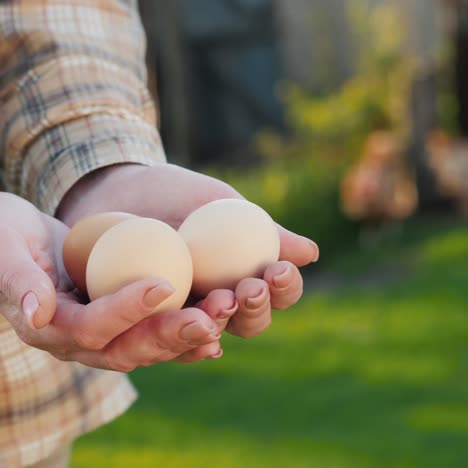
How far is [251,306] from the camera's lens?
3.78 feet

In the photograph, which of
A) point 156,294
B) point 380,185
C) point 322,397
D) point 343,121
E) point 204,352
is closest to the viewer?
point 156,294

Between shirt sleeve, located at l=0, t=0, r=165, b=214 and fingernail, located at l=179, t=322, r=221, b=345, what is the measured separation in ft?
1.44

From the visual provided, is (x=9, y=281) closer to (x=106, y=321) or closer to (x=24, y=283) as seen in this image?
(x=24, y=283)

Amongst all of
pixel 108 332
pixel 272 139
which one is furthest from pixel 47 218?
pixel 272 139

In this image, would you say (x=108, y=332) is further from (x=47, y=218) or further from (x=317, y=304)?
(x=317, y=304)

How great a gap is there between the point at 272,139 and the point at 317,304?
1.90 m

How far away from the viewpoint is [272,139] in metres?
6.49

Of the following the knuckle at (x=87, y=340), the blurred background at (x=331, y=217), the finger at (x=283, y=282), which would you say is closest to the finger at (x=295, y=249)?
the finger at (x=283, y=282)

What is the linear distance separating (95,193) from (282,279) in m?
0.41

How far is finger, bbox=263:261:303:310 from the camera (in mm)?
1180

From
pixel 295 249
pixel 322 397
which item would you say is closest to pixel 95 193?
pixel 295 249

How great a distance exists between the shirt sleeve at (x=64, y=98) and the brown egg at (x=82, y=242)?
0.42 ft

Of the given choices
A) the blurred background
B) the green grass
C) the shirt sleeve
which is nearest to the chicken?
the blurred background

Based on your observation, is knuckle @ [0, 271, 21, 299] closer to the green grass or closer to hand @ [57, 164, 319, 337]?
hand @ [57, 164, 319, 337]
